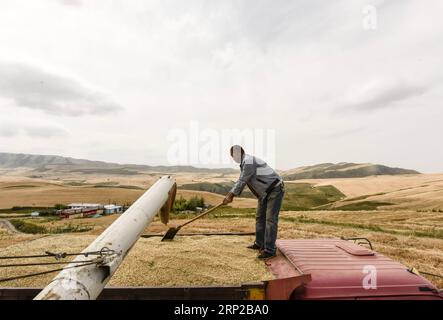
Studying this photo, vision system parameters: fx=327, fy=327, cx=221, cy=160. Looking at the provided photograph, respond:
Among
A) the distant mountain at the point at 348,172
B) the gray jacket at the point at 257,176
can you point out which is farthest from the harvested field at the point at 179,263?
the distant mountain at the point at 348,172

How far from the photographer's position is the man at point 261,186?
491 cm

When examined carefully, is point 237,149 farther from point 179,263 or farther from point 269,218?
point 179,263

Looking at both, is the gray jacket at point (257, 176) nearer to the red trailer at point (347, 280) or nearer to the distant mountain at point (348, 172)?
the red trailer at point (347, 280)

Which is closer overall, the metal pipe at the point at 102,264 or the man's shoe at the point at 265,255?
the metal pipe at the point at 102,264

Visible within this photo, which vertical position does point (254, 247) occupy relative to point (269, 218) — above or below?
below

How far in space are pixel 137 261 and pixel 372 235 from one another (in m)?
8.54

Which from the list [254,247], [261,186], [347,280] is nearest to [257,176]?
[261,186]

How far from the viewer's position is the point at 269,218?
485 centimetres

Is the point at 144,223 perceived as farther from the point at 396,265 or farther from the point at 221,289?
the point at 396,265

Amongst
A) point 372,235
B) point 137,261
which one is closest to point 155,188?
point 137,261

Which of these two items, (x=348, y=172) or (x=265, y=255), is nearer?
(x=265, y=255)

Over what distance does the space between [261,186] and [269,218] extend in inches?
20.2

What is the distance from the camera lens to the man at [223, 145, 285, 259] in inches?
193

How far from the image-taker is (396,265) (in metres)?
3.88
